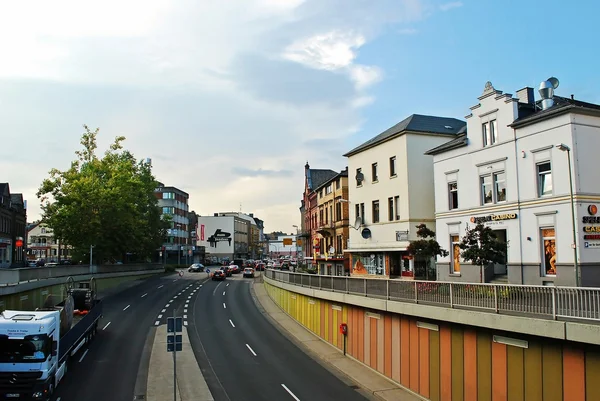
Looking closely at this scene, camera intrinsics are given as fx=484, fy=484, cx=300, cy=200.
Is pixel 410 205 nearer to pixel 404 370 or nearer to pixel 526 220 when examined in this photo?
pixel 526 220

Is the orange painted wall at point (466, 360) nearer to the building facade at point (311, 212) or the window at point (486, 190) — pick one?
the window at point (486, 190)

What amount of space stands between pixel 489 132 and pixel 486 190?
332 centimetres

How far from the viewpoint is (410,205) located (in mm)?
36469

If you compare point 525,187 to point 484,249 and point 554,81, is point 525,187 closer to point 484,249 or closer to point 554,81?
point 484,249

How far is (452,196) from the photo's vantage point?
30688mm

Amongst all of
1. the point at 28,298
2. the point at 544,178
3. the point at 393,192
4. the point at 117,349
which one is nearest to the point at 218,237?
the point at 393,192

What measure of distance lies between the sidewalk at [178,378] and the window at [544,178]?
18200mm

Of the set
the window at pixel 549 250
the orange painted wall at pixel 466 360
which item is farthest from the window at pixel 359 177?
the window at pixel 549 250

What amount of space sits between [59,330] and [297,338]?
15.3m

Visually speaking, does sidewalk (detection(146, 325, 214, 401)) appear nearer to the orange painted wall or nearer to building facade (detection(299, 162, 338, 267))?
the orange painted wall

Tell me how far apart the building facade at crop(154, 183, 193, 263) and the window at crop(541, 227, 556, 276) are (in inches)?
3747

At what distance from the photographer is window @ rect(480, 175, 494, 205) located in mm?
27419

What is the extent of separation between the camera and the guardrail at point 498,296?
11828 millimetres

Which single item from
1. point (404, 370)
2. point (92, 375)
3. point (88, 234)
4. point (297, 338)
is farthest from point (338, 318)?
point (88, 234)
